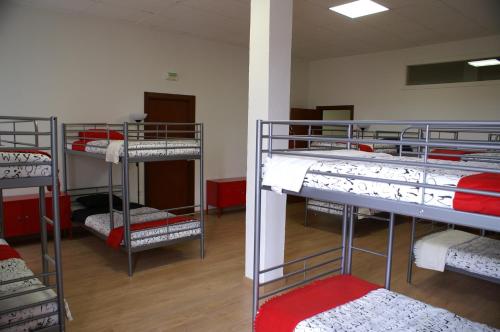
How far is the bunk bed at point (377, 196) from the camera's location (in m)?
1.61

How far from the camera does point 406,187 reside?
1.80 m

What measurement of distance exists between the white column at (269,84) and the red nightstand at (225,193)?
2.62m

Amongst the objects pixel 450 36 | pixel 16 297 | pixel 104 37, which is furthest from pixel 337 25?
pixel 16 297

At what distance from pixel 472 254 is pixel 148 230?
319cm

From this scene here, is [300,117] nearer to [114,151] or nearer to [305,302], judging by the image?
[114,151]

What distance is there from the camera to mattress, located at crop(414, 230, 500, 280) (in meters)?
3.23

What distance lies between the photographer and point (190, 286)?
3.74 meters

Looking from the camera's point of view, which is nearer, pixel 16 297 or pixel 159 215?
pixel 16 297

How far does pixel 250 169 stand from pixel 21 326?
2.30m

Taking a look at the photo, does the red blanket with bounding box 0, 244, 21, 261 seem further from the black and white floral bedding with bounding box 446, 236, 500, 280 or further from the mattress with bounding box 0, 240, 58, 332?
the black and white floral bedding with bounding box 446, 236, 500, 280

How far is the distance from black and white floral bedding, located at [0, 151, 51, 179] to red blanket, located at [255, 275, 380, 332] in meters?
1.64

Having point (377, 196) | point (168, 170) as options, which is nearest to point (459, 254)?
point (377, 196)

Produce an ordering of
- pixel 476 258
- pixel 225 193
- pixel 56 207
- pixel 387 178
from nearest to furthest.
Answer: pixel 387 178
pixel 56 207
pixel 476 258
pixel 225 193

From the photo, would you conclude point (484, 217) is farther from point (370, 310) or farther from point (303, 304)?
point (303, 304)
